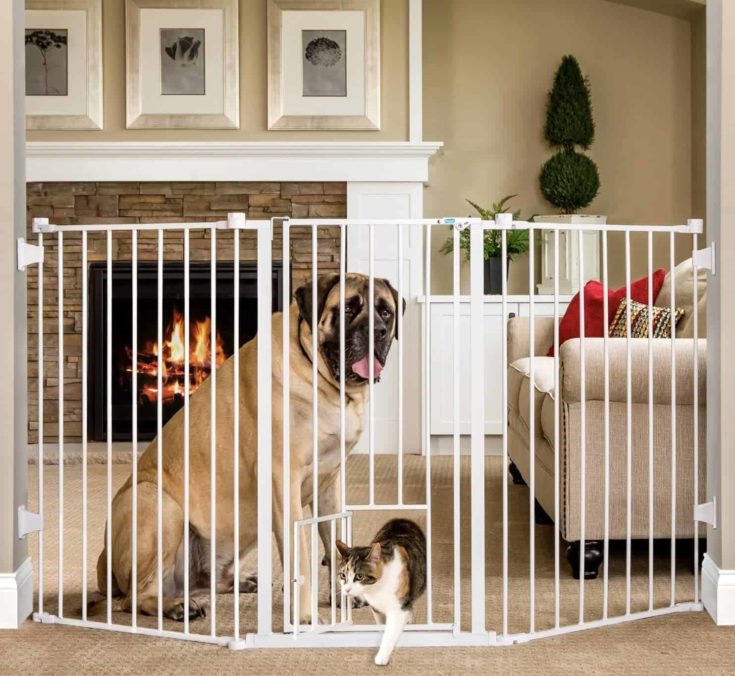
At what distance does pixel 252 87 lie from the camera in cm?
520

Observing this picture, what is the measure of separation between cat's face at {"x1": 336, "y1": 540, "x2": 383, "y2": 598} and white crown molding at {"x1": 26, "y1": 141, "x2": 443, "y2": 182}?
337 centimetres

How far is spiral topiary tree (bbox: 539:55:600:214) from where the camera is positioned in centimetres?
548

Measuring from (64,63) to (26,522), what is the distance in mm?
3432

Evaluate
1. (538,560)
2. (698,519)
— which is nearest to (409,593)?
(698,519)

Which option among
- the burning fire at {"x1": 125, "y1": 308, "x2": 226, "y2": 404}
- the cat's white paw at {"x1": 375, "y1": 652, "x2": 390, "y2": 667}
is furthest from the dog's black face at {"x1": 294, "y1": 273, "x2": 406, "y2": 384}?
the burning fire at {"x1": 125, "y1": 308, "x2": 226, "y2": 404}

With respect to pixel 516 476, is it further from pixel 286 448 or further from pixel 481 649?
pixel 286 448

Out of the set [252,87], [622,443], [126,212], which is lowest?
[622,443]

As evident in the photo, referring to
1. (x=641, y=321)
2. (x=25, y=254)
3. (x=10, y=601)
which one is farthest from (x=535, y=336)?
(x=10, y=601)

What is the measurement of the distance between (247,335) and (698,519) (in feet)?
11.8

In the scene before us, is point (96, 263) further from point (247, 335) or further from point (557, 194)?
point (557, 194)

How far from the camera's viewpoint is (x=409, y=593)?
2.12 m

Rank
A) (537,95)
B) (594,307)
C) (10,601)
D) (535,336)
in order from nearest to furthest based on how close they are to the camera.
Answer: (10,601)
(594,307)
(535,336)
(537,95)

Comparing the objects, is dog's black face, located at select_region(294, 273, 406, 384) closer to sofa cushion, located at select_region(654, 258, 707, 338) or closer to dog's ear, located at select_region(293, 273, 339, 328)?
dog's ear, located at select_region(293, 273, 339, 328)

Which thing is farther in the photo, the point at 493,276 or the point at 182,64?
the point at 493,276
